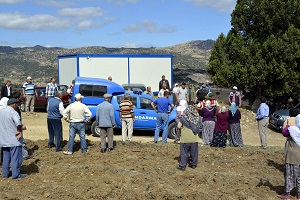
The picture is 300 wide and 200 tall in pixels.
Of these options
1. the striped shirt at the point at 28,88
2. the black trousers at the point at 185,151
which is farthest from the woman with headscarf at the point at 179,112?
the striped shirt at the point at 28,88

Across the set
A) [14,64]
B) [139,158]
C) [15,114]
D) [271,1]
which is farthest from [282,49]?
Answer: [14,64]

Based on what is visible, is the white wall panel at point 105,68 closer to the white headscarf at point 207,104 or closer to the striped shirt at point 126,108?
the striped shirt at point 126,108

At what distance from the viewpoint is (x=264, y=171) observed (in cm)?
1003

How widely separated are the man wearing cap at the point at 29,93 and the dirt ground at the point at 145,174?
6.36 meters

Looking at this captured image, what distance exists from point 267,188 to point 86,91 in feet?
27.8

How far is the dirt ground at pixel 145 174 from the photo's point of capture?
314 inches

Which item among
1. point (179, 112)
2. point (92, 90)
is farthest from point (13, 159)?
point (92, 90)

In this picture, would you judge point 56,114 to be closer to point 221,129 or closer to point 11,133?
point 11,133

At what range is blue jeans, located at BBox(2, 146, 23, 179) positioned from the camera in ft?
27.6

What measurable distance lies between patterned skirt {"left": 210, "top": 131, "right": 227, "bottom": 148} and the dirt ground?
29 centimetres

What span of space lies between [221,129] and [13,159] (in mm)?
6647

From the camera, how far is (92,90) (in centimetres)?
1518

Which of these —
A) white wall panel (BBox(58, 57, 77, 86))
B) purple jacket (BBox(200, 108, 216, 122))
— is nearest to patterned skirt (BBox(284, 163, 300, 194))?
purple jacket (BBox(200, 108, 216, 122))

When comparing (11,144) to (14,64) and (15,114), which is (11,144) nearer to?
(15,114)
